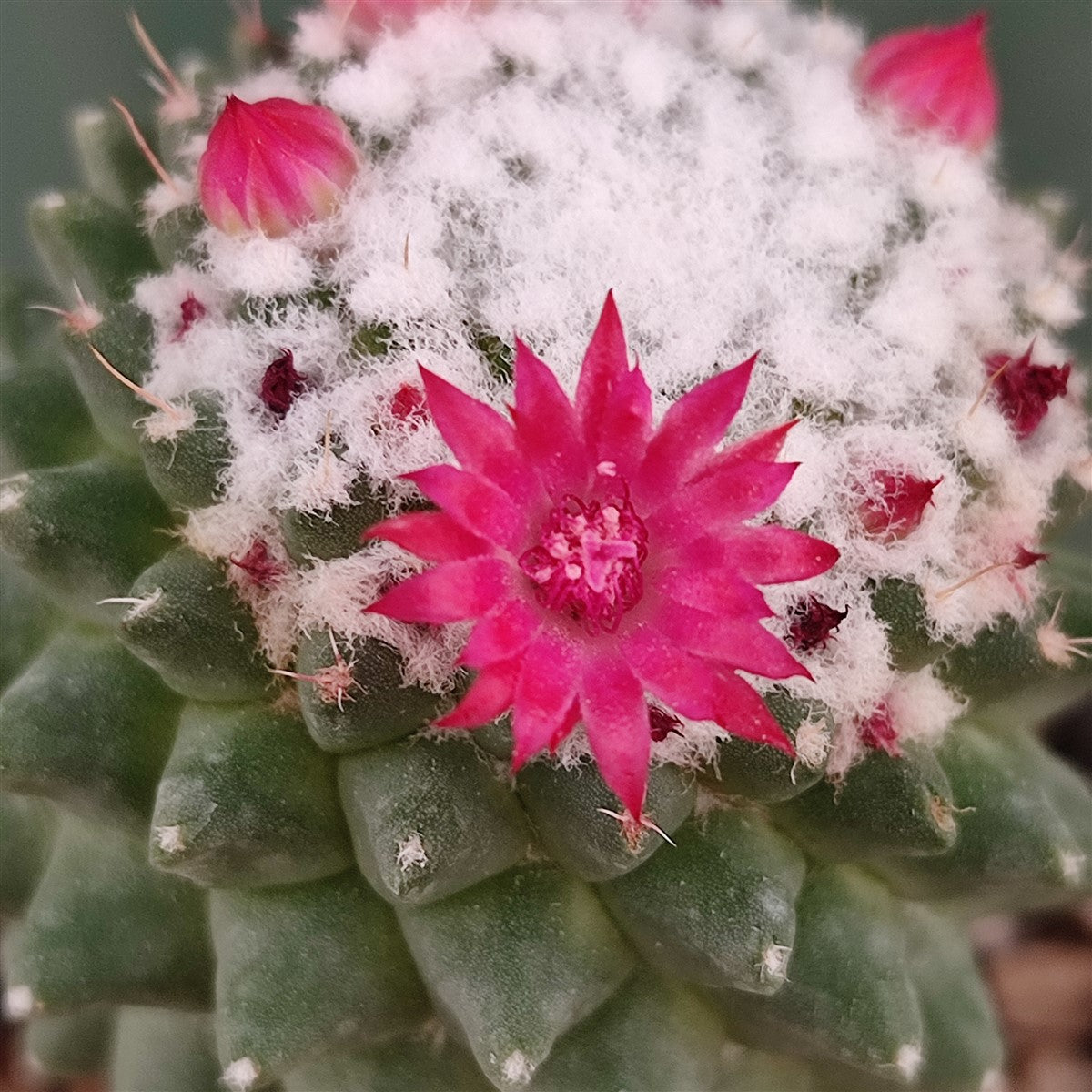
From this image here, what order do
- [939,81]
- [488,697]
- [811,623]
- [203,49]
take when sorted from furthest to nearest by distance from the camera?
[203,49] → [939,81] → [811,623] → [488,697]

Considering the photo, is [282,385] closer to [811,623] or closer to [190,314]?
[190,314]

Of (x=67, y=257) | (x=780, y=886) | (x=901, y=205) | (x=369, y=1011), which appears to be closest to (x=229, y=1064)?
(x=369, y=1011)

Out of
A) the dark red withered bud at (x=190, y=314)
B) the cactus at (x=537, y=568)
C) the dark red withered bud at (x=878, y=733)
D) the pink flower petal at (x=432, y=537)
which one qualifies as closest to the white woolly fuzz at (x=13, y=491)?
the cactus at (x=537, y=568)

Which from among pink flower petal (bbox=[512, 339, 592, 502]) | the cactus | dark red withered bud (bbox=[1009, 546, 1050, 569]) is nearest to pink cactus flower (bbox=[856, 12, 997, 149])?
the cactus

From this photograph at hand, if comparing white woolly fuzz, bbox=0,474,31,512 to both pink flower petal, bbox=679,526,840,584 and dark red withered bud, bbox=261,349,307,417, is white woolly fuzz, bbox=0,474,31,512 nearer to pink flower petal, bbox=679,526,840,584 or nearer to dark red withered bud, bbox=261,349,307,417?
dark red withered bud, bbox=261,349,307,417

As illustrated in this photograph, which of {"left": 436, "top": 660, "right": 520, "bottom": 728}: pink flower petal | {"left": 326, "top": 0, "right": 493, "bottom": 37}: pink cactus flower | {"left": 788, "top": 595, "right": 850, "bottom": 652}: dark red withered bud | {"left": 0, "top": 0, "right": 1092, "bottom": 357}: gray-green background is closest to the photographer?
{"left": 436, "top": 660, "right": 520, "bottom": 728}: pink flower petal

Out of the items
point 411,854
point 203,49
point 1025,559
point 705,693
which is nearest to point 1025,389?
point 1025,559
